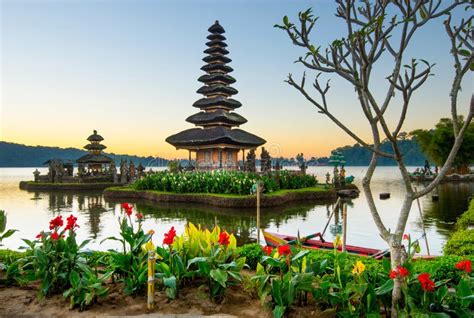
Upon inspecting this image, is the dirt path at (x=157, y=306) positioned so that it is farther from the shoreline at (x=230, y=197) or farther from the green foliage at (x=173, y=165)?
the green foliage at (x=173, y=165)

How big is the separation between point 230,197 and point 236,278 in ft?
50.1

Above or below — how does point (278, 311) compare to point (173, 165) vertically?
below

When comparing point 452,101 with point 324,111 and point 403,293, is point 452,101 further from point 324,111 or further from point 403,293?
point 403,293

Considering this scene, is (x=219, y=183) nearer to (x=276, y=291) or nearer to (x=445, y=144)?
(x=276, y=291)

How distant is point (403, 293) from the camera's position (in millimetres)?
4277

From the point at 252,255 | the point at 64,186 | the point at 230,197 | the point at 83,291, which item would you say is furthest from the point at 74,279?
the point at 64,186

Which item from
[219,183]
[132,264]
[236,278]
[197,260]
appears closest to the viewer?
[236,278]

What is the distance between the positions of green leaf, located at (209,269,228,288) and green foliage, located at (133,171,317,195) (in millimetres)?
16530

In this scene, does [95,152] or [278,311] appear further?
[95,152]

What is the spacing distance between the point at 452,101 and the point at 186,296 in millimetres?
4252

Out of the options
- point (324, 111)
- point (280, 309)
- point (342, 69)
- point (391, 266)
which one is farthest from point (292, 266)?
point (342, 69)

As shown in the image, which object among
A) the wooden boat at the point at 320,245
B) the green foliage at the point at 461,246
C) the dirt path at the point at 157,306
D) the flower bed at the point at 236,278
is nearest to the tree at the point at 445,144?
the green foliage at the point at 461,246

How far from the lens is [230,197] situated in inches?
794

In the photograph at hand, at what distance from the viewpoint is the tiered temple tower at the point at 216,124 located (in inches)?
1444
